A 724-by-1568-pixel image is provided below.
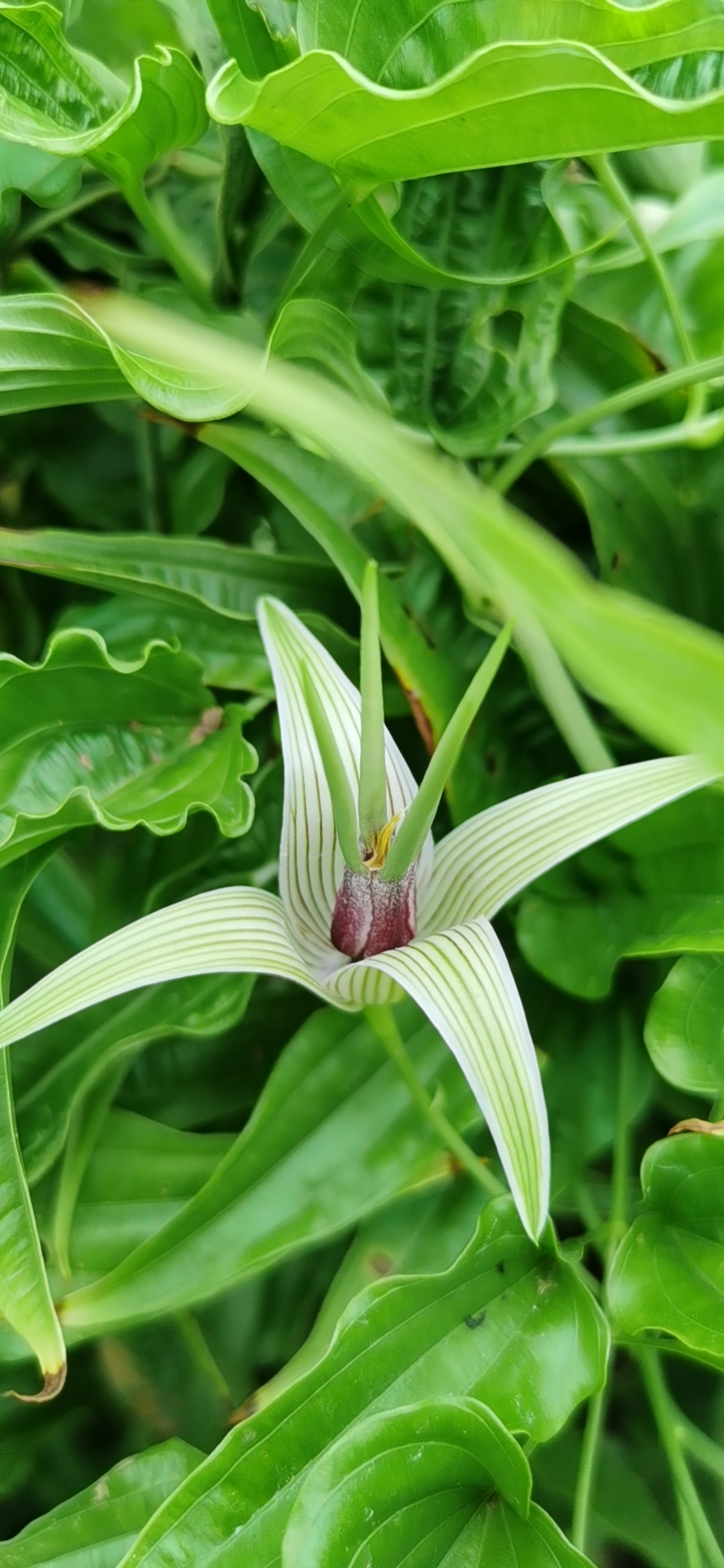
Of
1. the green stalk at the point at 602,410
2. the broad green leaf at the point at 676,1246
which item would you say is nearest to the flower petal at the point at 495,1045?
the broad green leaf at the point at 676,1246

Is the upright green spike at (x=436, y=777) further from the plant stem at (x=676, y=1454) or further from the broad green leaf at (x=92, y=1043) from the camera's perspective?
the plant stem at (x=676, y=1454)

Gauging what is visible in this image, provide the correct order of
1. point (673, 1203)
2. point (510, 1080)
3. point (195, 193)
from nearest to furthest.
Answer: point (510, 1080)
point (673, 1203)
point (195, 193)

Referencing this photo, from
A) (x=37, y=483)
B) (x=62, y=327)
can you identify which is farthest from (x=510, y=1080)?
(x=37, y=483)

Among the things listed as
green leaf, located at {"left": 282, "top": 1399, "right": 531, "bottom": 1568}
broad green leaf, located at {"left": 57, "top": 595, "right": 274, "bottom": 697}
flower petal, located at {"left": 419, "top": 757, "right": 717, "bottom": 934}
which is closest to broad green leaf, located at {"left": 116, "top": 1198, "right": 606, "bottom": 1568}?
green leaf, located at {"left": 282, "top": 1399, "right": 531, "bottom": 1568}

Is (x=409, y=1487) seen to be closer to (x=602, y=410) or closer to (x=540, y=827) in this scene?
(x=540, y=827)

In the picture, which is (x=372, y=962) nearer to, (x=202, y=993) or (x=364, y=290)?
(x=202, y=993)

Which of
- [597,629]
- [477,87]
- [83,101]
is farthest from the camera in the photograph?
[83,101]

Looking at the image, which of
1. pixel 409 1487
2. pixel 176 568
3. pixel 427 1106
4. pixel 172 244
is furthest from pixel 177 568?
pixel 409 1487
